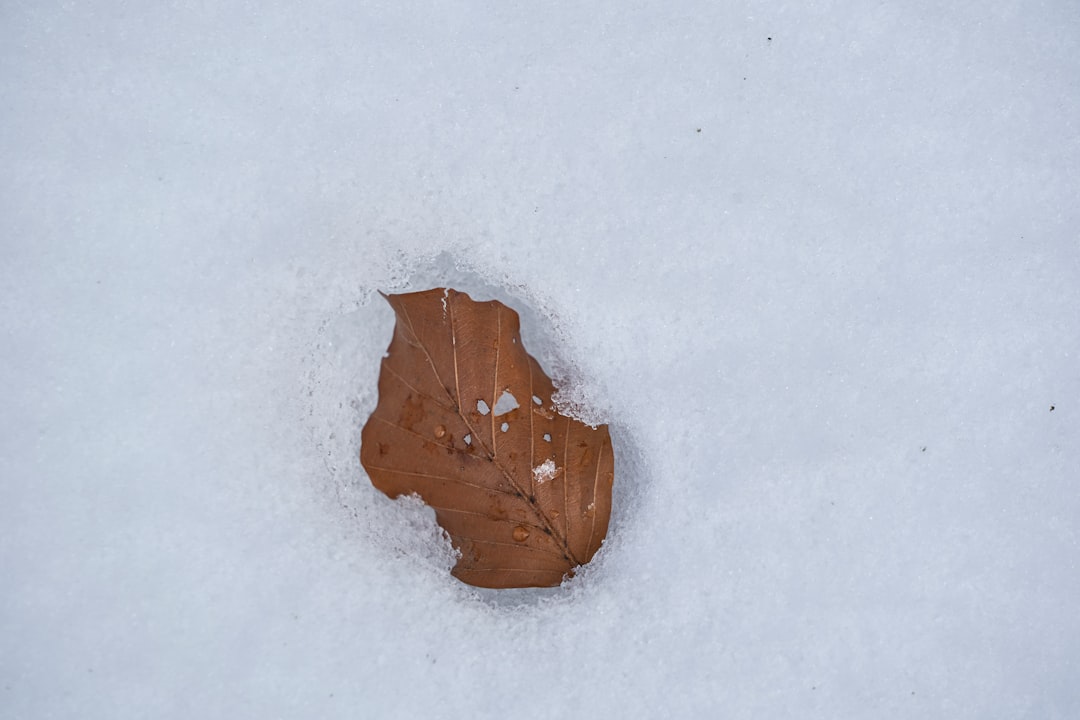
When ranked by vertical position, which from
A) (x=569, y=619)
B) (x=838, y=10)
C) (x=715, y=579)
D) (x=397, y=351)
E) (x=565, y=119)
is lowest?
(x=569, y=619)

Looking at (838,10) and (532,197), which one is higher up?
(838,10)

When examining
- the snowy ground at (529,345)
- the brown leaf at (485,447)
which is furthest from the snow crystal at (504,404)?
the snowy ground at (529,345)

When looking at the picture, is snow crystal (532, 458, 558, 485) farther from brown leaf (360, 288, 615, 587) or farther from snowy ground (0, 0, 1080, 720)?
snowy ground (0, 0, 1080, 720)

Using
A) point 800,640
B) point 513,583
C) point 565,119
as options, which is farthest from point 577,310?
point 800,640

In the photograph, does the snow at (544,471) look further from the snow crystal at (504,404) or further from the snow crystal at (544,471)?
the snow crystal at (504,404)

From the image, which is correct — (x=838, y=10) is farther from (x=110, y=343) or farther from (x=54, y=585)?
(x=54, y=585)

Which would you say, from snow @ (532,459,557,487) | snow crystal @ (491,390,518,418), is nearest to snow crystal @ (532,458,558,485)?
snow @ (532,459,557,487)
